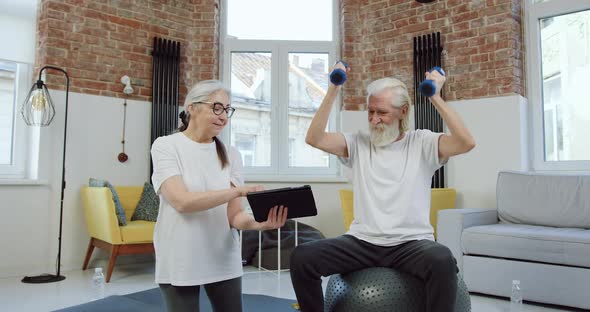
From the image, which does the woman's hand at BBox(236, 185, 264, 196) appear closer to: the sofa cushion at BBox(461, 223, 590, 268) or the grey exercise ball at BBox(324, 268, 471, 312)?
the grey exercise ball at BBox(324, 268, 471, 312)

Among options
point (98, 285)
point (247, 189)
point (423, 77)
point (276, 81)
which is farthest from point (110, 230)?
point (423, 77)

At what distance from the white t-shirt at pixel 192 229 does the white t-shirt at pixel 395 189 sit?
1.82 feet

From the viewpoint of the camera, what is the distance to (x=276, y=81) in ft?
17.3

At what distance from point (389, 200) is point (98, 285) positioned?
2637mm

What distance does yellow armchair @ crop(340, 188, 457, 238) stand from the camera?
4.10m

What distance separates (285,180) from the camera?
505 cm

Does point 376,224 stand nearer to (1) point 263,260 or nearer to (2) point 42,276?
(1) point 263,260

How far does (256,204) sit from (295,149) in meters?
3.85

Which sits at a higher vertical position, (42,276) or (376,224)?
(376,224)

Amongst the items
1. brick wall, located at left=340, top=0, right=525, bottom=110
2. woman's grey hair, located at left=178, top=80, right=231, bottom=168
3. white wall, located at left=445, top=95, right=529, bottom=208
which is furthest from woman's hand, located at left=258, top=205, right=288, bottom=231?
brick wall, located at left=340, top=0, right=525, bottom=110

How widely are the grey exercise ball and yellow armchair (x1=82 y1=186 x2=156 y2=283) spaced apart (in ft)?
8.17

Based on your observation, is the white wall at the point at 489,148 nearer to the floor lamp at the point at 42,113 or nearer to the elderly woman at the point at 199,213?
the elderly woman at the point at 199,213

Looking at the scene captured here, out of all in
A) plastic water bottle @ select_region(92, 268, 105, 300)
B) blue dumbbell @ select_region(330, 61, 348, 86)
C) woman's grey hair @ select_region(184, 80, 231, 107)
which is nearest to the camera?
woman's grey hair @ select_region(184, 80, 231, 107)

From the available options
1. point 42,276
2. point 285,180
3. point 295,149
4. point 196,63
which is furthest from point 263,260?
point 196,63
